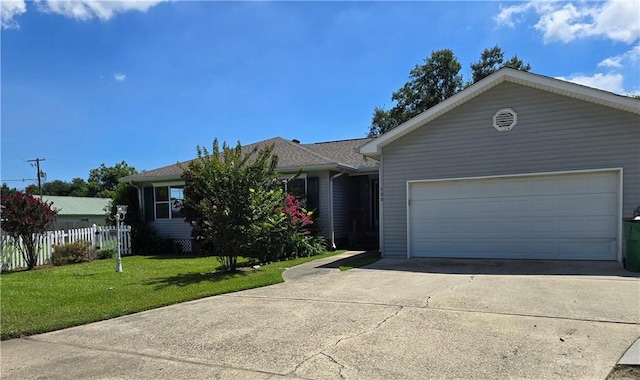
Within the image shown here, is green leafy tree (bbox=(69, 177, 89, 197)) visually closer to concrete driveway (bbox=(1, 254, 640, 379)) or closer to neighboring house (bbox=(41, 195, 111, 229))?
neighboring house (bbox=(41, 195, 111, 229))

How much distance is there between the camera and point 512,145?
10461 mm

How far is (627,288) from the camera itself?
6.80 meters

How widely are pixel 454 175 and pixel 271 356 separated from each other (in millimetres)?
8220

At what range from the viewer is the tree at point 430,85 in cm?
3167

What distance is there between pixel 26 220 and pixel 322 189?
30.0 feet

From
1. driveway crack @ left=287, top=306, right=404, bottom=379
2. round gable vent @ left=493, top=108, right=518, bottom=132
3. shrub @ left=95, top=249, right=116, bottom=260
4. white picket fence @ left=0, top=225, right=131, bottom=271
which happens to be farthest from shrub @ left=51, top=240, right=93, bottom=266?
round gable vent @ left=493, top=108, right=518, bottom=132

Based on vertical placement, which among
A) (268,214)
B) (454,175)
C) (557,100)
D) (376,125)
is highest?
(376,125)

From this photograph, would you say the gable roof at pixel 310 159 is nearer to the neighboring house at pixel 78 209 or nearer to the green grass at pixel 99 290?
the green grass at pixel 99 290

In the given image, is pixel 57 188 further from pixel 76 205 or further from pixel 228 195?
pixel 228 195

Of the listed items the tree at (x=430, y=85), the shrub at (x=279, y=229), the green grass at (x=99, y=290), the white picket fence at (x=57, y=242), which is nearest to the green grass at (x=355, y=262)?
the green grass at (x=99, y=290)

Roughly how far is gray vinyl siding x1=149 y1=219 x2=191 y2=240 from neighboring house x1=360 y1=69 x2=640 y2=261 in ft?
29.7

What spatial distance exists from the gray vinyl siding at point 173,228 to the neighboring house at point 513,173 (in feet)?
29.7

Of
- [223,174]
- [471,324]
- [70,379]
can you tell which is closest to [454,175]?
[223,174]

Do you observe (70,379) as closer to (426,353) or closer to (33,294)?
(426,353)
